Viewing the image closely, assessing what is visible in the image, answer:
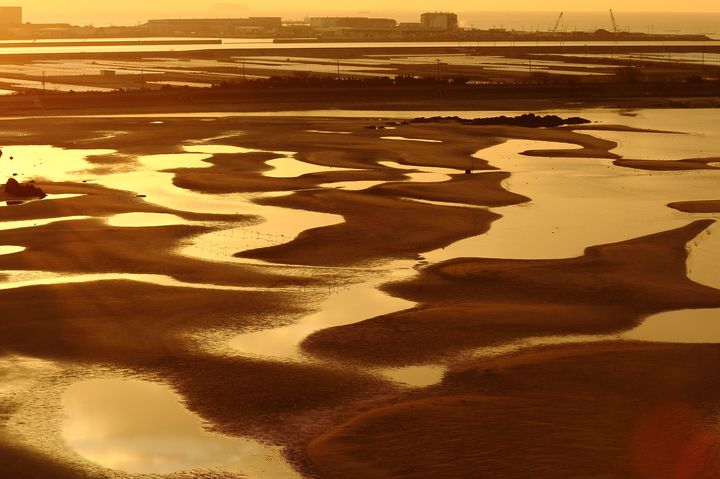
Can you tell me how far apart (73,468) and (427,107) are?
55.9 meters

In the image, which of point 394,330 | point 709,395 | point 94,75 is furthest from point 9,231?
Answer: point 94,75

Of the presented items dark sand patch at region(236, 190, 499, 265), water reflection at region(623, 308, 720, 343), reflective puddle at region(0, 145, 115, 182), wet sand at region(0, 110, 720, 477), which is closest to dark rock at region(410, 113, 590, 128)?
reflective puddle at region(0, 145, 115, 182)

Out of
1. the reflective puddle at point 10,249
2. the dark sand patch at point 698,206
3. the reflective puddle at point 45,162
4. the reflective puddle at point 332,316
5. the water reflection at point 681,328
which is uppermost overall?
the dark sand patch at point 698,206

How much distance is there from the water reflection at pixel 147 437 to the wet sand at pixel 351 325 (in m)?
0.26

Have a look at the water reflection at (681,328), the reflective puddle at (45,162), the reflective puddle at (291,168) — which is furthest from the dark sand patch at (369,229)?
the reflective puddle at (45,162)

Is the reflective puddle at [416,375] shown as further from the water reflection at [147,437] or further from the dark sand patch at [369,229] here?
the dark sand patch at [369,229]

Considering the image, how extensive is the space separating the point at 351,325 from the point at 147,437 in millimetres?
5457

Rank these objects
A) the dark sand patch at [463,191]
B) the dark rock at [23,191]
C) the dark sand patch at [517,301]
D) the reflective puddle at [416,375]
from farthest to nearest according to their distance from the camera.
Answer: the dark rock at [23,191], the dark sand patch at [463,191], the dark sand patch at [517,301], the reflective puddle at [416,375]

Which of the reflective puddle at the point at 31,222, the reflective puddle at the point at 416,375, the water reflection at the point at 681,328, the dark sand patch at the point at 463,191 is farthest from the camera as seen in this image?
the dark sand patch at the point at 463,191

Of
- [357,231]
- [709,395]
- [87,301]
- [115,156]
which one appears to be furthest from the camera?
[115,156]

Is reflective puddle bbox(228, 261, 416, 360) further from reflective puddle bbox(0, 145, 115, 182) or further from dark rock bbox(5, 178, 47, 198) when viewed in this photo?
reflective puddle bbox(0, 145, 115, 182)

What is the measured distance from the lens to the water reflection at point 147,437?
523 inches

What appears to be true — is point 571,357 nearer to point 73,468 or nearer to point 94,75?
point 73,468

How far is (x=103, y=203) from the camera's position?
1229 inches
